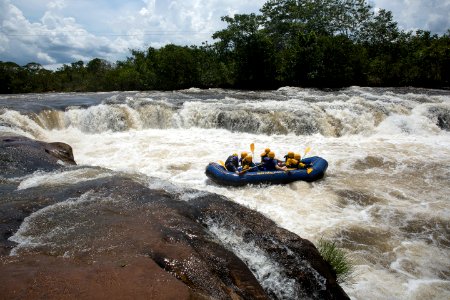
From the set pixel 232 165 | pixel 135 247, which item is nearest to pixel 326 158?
pixel 232 165

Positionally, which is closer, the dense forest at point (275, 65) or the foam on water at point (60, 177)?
the foam on water at point (60, 177)

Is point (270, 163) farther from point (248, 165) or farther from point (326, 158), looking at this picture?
point (326, 158)

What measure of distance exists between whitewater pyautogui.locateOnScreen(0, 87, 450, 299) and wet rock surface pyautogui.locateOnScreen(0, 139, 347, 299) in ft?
0.60

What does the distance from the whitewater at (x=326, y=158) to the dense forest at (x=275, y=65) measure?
8.85 metres

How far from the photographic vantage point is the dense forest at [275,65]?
23688 mm

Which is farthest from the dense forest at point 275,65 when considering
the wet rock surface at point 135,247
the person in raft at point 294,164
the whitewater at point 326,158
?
the wet rock surface at point 135,247

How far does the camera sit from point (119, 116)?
12812 mm

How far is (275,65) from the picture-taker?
25078 millimetres

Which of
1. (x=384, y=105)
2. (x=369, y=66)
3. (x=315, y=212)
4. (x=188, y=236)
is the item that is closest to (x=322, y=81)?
(x=369, y=66)

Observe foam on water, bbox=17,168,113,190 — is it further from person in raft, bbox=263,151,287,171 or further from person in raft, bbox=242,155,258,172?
person in raft, bbox=263,151,287,171

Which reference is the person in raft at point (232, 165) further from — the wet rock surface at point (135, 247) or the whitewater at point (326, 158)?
the wet rock surface at point (135, 247)

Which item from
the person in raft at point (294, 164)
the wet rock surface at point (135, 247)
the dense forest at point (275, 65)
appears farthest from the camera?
the dense forest at point (275, 65)

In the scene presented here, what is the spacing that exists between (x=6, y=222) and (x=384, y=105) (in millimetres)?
13955

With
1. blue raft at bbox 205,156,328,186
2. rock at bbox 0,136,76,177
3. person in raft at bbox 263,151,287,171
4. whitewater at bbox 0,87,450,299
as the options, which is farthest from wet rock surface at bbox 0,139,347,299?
Answer: person in raft at bbox 263,151,287,171
